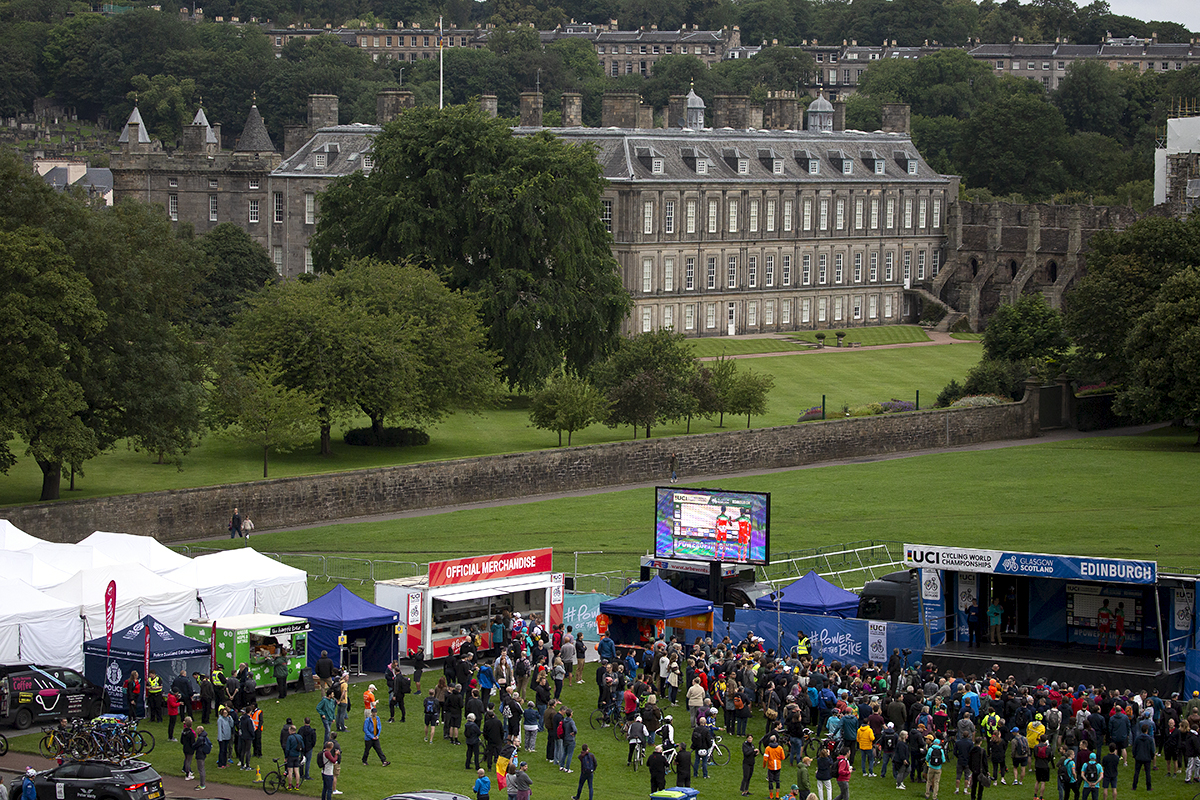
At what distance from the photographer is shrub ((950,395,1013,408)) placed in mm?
72438

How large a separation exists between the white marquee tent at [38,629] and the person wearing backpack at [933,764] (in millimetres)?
17501

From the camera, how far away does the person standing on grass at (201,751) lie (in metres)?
29.1

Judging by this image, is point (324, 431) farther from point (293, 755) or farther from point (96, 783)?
point (96, 783)

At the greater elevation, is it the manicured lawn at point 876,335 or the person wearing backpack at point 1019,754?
the person wearing backpack at point 1019,754

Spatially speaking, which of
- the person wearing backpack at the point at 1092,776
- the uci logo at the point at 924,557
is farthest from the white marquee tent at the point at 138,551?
the person wearing backpack at the point at 1092,776

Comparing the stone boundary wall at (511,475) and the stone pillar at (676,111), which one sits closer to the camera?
the stone boundary wall at (511,475)

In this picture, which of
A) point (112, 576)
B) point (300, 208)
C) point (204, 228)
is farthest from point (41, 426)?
point (204, 228)

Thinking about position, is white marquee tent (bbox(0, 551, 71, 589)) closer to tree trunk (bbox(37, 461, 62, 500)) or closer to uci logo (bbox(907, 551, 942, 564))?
tree trunk (bbox(37, 461, 62, 500))

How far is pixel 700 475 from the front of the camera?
205 feet

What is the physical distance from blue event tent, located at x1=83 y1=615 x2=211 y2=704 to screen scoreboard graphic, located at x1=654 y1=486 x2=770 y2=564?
11.8 m

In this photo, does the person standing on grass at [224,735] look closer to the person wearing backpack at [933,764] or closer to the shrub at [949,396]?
the person wearing backpack at [933,764]

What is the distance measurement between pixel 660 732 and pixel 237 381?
3224 centimetres

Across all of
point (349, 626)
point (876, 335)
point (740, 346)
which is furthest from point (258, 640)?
point (876, 335)

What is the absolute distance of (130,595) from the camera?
36.4 metres
